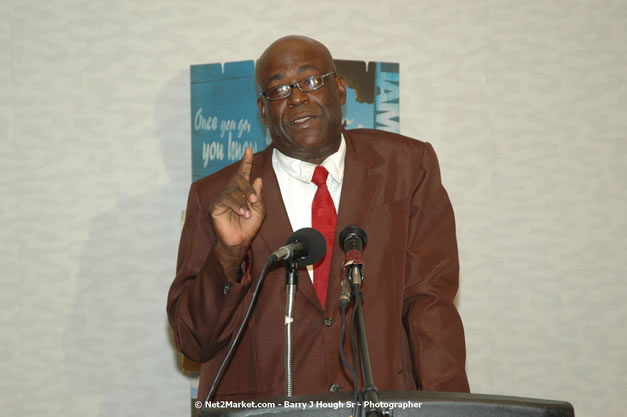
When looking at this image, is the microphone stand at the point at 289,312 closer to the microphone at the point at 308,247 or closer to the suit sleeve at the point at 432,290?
the microphone at the point at 308,247

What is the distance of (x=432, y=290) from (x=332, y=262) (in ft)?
1.07

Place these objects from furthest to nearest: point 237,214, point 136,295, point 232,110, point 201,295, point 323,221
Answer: point 136,295
point 232,110
point 323,221
point 201,295
point 237,214

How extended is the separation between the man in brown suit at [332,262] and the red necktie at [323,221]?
4 cm

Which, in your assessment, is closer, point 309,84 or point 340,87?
point 309,84

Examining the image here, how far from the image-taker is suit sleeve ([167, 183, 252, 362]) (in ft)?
6.27

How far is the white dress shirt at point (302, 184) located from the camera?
2.17 meters

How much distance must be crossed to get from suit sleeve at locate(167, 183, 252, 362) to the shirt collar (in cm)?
32

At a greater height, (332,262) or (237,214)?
(237,214)

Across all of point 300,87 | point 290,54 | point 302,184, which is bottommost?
point 302,184

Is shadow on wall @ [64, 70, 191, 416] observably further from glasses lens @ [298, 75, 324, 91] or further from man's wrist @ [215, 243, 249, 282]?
man's wrist @ [215, 243, 249, 282]

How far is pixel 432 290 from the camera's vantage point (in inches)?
80.4

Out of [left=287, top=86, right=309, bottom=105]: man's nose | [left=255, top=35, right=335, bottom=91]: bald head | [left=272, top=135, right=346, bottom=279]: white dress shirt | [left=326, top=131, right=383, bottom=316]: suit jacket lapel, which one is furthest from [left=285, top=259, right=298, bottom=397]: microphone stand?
[left=255, top=35, right=335, bottom=91]: bald head

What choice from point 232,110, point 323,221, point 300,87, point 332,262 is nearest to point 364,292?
point 332,262

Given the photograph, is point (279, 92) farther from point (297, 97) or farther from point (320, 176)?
point (320, 176)
